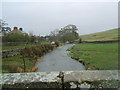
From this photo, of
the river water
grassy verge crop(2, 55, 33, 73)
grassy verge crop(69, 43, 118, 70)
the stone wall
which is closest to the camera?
the stone wall

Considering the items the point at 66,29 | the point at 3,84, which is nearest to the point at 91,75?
the point at 3,84

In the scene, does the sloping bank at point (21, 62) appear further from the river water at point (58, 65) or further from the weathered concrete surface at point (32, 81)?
the weathered concrete surface at point (32, 81)

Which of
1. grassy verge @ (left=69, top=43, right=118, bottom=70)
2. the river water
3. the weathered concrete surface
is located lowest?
the river water

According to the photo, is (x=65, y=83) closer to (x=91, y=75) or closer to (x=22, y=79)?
(x=91, y=75)

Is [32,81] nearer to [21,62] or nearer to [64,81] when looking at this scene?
[64,81]

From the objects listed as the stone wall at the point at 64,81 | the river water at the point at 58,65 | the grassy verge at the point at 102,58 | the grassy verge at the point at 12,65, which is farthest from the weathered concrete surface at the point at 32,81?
the river water at the point at 58,65

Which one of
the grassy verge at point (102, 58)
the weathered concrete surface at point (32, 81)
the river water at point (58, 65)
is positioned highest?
the weathered concrete surface at point (32, 81)

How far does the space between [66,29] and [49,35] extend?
9327 millimetres

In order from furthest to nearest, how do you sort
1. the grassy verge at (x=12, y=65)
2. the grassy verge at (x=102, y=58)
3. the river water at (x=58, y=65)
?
the river water at (x=58, y=65), the grassy verge at (x=12, y=65), the grassy verge at (x=102, y=58)

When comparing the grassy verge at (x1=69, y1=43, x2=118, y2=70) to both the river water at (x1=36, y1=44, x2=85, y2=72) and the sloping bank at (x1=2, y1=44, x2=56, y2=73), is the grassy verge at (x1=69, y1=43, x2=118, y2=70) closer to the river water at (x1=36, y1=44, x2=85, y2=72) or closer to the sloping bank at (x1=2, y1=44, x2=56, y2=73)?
the river water at (x1=36, y1=44, x2=85, y2=72)

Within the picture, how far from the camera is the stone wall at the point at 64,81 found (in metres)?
0.68

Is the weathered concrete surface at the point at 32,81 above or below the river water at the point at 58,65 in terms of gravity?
above

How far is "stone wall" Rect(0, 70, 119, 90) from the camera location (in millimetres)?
675

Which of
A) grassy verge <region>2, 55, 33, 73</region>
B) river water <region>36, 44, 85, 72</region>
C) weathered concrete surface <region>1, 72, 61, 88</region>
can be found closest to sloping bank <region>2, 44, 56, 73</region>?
grassy verge <region>2, 55, 33, 73</region>
